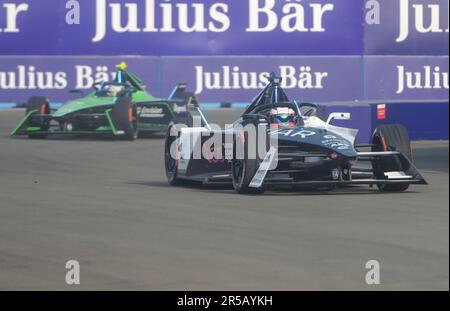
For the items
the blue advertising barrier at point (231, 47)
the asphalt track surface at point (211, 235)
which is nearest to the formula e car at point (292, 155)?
the asphalt track surface at point (211, 235)

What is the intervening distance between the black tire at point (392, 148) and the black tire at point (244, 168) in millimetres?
1371

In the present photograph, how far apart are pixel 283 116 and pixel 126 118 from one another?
8.72 meters

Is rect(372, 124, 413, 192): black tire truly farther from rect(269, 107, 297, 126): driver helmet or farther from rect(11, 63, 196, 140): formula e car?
rect(11, 63, 196, 140): formula e car

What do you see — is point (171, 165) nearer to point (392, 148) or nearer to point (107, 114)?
point (392, 148)

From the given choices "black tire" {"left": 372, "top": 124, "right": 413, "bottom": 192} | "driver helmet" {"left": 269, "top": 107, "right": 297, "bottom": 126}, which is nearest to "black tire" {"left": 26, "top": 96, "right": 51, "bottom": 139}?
"driver helmet" {"left": 269, "top": 107, "right": 297, "bottom": 126}

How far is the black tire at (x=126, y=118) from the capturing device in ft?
74.5

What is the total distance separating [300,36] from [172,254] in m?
23.8

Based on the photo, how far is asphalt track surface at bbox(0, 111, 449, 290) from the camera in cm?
839

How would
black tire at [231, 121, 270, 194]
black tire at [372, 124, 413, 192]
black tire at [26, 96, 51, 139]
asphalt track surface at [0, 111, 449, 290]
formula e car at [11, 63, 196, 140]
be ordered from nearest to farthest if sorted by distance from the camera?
asphalt track surface at [0, 111, 449, 290], black tire at [231, 121, 270, 194], black tire at [372, 124, 413, 192], formula e car at [11, 63, 196, 140], black tire at [26, 96, 51, 139]

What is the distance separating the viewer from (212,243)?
33.1ft

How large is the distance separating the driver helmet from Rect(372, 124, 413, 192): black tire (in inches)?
41.3

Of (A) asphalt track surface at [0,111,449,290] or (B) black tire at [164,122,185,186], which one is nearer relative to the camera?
(A) asphalt track surface at [0,111,449,290]

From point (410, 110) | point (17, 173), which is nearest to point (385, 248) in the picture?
point (17, 173)
